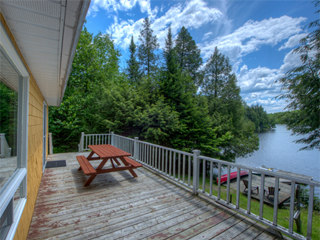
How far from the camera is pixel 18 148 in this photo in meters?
1.74

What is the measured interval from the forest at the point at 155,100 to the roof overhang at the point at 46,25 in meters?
6.83

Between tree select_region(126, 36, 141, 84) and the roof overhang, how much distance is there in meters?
14.1

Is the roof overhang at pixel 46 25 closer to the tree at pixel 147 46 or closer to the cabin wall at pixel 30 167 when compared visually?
the cabin wall at pixel 30 167

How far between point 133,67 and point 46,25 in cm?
1568

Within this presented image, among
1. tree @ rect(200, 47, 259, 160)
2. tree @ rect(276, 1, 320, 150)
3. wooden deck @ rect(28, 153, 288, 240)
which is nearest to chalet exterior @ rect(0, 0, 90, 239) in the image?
wooden deck @ rect(28, 153, 288, 240)

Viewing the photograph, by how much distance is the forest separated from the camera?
9.07m

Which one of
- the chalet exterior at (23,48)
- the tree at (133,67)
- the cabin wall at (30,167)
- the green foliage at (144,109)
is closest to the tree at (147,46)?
the green foliage at (144,109)

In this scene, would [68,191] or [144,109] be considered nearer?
[68,191]

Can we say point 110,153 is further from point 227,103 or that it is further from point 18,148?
point 227,103

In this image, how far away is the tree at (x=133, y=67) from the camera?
16.0m

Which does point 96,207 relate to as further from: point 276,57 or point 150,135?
point 276,57

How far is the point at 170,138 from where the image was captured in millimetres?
9414

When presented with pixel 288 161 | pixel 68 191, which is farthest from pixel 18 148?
pixel 288 161

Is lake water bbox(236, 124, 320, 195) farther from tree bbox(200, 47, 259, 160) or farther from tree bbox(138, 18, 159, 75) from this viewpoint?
tree bbox(138, 18, 159, 75)
